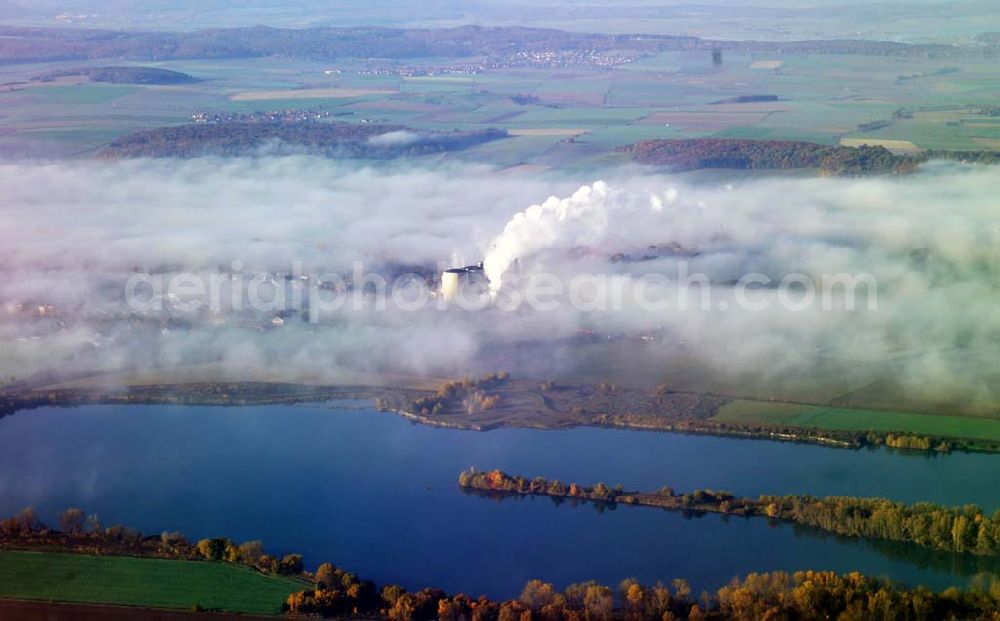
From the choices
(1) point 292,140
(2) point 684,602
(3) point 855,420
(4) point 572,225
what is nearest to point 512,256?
(4) point 572,225

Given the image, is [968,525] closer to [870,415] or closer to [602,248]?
[870,415]

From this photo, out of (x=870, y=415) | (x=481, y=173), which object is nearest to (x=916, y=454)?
(x=870, y=415)

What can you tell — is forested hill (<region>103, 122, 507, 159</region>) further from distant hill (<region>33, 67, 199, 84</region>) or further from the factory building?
the factory building

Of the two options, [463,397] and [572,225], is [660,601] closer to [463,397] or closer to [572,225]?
[463,397]

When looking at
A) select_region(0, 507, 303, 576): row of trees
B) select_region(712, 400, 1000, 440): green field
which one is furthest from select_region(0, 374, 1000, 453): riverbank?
select_region(0, 507, 303, 576): row of trees

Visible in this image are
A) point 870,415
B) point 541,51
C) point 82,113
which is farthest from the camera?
point 541,51

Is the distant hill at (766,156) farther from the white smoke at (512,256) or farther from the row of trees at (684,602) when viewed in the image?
the row of trees at (684,602)

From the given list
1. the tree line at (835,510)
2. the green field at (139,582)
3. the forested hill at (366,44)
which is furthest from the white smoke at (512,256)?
the forested hill at (366,44)
